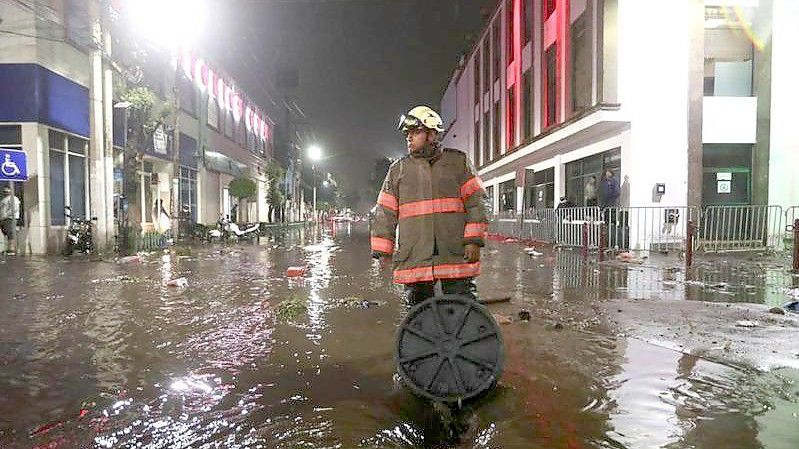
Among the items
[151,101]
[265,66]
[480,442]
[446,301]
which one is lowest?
[480,442]

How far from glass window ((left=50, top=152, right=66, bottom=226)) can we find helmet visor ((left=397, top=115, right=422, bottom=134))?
14880 millimetres

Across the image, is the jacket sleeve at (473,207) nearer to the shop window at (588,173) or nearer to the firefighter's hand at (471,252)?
the firefighter's hand at (471,252)

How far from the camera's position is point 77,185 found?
16906mm

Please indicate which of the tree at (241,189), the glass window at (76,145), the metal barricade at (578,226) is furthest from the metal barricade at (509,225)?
the glass window at (76,145)

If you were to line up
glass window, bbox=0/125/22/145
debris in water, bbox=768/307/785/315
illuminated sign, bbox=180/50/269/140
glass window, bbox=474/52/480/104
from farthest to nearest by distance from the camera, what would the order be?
glass window, bbox=474/52/480/104 < illuminated sign, bbox=180/50/269/140 < glass window, bbox=0/125/22/145 < debris in water, bbox=768/307/785/315

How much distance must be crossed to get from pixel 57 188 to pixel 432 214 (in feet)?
51.0

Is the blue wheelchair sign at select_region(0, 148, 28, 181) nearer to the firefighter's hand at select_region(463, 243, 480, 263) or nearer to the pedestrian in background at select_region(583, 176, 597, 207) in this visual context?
the firefighter's hand at select_region(463, 243, 480, 263)

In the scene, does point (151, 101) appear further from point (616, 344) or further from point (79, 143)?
point (616, 344)

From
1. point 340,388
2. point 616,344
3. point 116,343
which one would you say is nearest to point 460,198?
point 340,388

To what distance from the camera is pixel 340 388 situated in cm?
369

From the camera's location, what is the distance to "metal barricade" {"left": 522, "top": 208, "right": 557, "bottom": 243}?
17.0 metres

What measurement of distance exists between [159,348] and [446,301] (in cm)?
275

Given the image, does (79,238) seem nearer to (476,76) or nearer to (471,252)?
(471,252)

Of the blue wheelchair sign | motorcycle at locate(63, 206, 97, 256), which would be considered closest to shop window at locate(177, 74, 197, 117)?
motorcycle at locate(63, 206, 97, 256)
